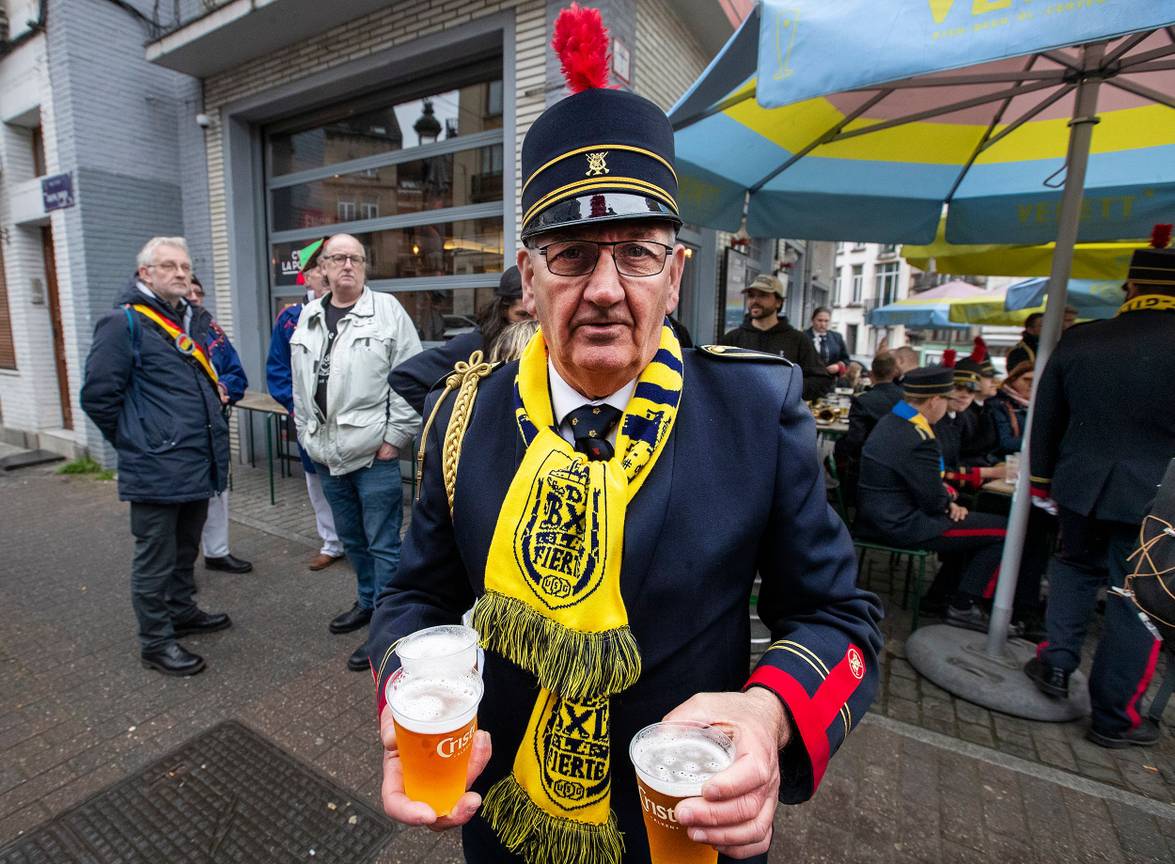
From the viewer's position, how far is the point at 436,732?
92cm

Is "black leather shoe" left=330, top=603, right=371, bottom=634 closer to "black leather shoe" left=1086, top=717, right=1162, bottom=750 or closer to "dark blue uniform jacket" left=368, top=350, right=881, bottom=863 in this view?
"dark blue uniform jacket" left=368, top=350, right=881, bottom=863

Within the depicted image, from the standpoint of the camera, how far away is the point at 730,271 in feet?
28.4

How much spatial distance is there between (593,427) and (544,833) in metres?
0.78

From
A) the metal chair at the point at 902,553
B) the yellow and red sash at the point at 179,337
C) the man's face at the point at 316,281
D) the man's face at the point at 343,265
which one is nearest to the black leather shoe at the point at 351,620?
the yellow and red sash at the point at 179,337

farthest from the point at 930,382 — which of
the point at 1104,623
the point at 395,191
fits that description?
the point at 395,191

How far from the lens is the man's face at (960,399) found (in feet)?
15.4

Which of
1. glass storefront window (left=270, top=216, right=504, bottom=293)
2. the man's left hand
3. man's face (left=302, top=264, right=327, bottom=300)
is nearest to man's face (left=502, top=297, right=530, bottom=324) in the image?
man's face (left=302, top=264, right=327, bottom=300)

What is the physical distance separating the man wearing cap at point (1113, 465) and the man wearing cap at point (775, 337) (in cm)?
244

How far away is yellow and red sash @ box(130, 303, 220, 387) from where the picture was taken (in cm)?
335

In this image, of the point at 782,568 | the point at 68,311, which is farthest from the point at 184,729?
the point at 68,311

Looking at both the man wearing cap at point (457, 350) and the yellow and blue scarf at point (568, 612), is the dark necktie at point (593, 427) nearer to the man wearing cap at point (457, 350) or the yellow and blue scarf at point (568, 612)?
the yellow and blue scarf at point (568, 612)

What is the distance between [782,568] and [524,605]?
50 centimetres

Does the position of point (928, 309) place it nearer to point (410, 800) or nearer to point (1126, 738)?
point (1126, 738)

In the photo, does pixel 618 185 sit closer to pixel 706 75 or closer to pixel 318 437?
pixel 706 75
